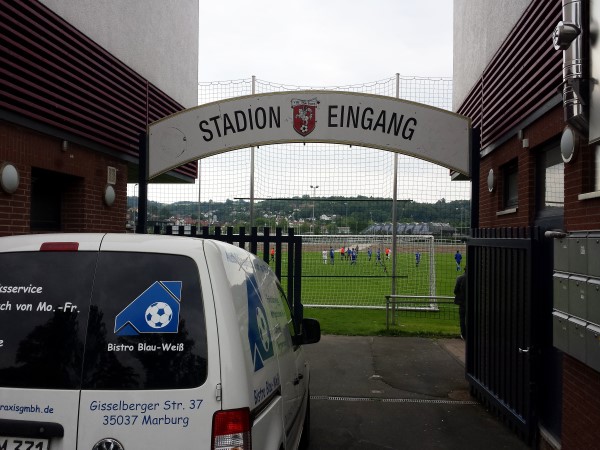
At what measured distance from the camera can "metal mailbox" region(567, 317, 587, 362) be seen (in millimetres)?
4129

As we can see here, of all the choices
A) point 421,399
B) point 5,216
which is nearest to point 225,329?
point 5,216

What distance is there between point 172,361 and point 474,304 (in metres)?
5.51

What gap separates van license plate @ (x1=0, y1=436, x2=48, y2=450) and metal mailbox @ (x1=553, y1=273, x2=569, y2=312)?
3883 millimetres

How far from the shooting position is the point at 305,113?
751cm

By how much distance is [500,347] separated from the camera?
607 centimetres

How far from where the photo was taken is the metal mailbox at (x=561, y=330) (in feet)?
14.7

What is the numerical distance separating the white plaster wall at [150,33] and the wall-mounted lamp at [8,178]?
212cm

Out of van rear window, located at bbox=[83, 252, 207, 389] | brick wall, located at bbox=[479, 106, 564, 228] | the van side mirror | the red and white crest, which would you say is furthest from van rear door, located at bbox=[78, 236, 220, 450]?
the red and white crest

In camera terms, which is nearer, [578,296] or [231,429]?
[231,429]

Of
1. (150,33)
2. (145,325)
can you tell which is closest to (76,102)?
(150,33)

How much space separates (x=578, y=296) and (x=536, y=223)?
2.07 meters

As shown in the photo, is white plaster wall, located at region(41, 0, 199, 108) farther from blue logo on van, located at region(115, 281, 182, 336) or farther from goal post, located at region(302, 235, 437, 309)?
goal post, located at region(302, 235, 437, 309)

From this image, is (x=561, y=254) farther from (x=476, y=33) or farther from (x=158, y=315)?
(x=476, y=33)

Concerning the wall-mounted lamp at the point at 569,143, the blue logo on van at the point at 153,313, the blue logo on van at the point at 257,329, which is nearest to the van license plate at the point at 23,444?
the blue logo on van at the point at 153,313
